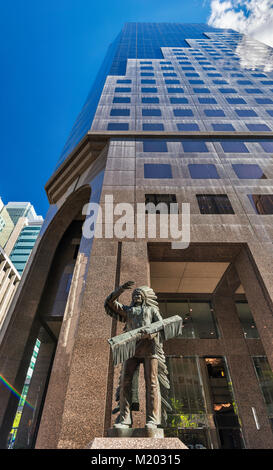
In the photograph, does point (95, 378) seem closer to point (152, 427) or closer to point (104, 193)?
point (152, 427)

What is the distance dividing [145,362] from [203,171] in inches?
497

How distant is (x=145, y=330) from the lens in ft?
13.6

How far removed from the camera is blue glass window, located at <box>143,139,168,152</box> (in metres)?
16.0

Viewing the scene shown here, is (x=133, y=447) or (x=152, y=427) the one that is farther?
(x=152, y=427)

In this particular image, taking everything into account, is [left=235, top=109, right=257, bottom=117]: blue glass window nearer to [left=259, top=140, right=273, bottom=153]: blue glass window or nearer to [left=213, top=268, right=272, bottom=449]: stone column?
[left=259, top=140, right=273, bottom=153]: blue glass window

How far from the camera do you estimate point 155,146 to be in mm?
16312

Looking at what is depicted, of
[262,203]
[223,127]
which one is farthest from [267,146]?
[262,203]

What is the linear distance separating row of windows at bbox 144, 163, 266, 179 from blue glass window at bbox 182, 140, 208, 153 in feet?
6.31

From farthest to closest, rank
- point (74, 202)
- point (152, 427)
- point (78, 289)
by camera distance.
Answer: point (74, 202) < point (78, 289) < point (152, 427)

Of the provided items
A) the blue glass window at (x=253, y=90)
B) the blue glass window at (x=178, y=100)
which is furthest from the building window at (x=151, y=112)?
the blue glass window at (x=253, y=90)

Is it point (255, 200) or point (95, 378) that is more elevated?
point (255, 200)

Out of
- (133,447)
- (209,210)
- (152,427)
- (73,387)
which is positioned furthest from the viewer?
(209,210)

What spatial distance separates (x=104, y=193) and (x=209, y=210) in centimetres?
588

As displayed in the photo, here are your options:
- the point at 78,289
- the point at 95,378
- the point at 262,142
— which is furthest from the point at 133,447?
the point at 262,142
